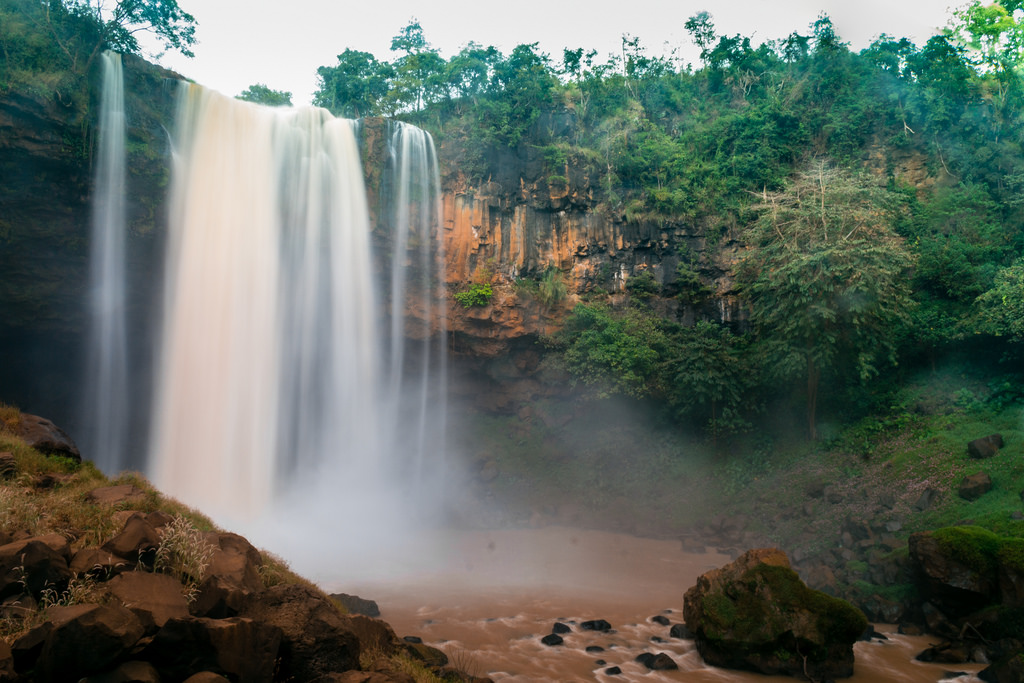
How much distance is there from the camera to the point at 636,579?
14.9 meters

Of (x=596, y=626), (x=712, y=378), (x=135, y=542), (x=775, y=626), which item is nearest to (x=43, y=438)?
(x=135, y=542)

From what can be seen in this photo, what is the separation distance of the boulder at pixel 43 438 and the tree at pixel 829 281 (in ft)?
62.3

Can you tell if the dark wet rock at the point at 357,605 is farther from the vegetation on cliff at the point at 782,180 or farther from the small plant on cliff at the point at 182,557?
the vegetation on cliff at the point at 782,180

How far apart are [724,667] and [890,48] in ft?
97.1

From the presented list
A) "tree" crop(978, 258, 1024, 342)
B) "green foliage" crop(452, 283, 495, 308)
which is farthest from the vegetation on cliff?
"green foliage" crop(452, 283, 495, 308)

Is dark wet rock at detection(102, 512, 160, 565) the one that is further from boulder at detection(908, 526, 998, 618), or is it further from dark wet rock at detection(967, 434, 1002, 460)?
dark wet rock at detection(967, 434, 1002, 460)

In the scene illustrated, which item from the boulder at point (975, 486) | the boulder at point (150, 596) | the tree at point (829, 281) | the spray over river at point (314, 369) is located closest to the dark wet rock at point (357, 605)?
the spray over river at point (314, 369)

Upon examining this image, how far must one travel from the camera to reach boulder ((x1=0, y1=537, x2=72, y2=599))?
5.53 meters

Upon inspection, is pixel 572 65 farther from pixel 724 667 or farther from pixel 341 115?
pixel 724 667

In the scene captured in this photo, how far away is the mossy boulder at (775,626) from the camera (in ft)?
30.1

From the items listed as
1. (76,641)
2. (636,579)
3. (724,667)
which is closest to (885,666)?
(724,667)

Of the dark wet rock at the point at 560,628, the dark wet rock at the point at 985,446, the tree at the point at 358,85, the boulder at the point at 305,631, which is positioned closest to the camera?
the boulder at the point at 305,631

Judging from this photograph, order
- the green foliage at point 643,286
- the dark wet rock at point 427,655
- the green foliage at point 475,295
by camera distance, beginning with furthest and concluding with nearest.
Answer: the green foliage at point 643,286 → the green foliage at point 475,295 → the dark wet rock at point 427,655

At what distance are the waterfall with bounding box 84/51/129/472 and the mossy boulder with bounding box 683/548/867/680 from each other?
2012 centimetres
